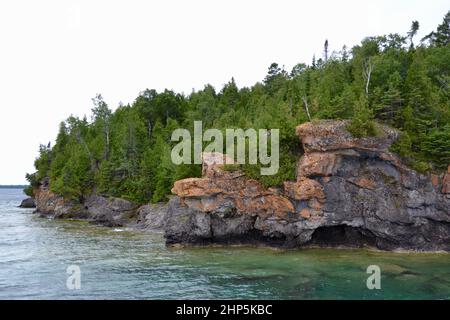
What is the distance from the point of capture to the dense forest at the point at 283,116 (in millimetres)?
39250

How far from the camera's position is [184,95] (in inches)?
3903

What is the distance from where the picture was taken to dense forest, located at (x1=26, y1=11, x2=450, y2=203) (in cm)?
3925

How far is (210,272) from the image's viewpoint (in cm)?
2911

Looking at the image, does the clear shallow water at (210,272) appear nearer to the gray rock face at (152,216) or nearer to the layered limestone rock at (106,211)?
the gray rock face at (152,216)

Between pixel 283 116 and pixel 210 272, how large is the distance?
67.3ft

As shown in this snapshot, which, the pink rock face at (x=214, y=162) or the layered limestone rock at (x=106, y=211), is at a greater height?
the pink rock face at (x=214, y=162)

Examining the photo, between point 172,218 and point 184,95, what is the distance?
62099 millimetres

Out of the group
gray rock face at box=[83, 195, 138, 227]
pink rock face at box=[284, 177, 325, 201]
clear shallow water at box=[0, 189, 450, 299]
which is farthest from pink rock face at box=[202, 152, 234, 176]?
gray rock face at box=[83, 195, 138, 227]

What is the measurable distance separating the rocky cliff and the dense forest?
4.86ft

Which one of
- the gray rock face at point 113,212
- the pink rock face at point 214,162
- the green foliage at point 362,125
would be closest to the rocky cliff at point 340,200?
the green foliage at point 362,125

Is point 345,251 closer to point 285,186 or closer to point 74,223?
point 285,186

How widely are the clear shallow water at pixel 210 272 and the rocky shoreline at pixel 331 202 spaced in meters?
1.90

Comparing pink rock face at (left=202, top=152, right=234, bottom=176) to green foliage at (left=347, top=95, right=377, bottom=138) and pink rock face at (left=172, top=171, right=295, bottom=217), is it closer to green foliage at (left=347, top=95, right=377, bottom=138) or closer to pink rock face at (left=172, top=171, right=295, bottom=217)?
pink rock face at (left=172, top=171, right=295, bottom=217)
